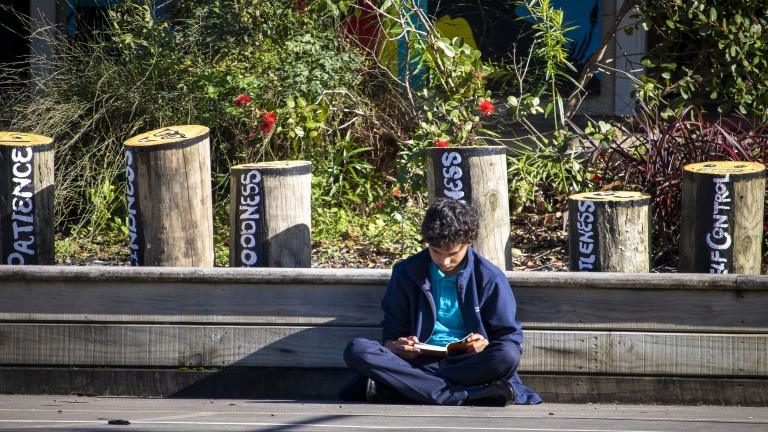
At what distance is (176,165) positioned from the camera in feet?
13.8

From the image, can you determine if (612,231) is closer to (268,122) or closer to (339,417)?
(339,417)

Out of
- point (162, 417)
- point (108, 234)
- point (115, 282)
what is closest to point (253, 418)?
point (162, 417)

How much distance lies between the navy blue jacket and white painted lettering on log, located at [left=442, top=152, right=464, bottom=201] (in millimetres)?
367

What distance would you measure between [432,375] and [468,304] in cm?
35

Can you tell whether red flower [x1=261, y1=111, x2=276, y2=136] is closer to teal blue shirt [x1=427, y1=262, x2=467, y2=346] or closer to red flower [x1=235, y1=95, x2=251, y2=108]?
red flower [x1=235, y1=95, x2=251, y2=108]

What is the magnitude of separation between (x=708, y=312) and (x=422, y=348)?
1.33 metres

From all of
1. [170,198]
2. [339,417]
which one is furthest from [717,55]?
[339,417]

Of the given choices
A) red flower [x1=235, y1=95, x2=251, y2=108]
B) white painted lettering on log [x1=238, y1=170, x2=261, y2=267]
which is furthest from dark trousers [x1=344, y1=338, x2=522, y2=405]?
red flower [x1=235, y1=95, x2=251, y2=108]

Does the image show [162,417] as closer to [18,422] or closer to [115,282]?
[18,422]

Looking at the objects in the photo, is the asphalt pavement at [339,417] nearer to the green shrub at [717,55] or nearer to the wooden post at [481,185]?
the wooden post at [481,185]

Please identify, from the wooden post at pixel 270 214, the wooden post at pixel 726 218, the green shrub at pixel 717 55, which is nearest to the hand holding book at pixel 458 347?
the wooden post at pixel 270 214

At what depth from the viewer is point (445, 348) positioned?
12.7ft

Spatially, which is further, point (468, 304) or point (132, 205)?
point (132, 205)

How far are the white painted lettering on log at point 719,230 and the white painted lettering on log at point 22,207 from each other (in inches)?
129
